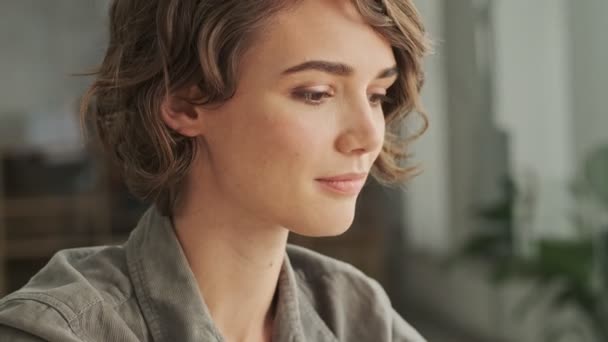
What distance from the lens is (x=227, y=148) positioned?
1174 millimetres

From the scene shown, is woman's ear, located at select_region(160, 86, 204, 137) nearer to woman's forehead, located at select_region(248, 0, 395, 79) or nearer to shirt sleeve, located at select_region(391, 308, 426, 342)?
woman's forehead, located at select_region(248, 0, 395, 79)

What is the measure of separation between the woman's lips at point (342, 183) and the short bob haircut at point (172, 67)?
0.17m

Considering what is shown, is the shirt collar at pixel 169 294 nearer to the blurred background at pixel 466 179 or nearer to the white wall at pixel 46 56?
the blurred background at pixel 466 179

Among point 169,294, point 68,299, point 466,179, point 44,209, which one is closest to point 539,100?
point 466,179

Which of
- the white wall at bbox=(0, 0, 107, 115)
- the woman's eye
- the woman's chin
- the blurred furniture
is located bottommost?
the blurred furniture

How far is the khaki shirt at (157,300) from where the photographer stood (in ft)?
3.43

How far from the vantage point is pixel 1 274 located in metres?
5.32

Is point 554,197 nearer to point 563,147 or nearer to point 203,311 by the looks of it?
point 563,147

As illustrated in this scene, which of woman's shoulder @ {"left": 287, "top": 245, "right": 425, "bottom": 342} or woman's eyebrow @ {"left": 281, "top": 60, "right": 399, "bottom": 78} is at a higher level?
woman's eyebrow @ {"left": 281, "top": 60, "right": 399, "bottom": 78}

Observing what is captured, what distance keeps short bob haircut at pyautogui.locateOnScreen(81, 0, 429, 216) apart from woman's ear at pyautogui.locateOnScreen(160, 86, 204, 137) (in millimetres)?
12

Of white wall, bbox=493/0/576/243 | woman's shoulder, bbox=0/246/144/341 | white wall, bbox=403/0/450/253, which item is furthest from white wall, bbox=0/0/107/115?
woman's shoulder, bbox=0/246/144/341

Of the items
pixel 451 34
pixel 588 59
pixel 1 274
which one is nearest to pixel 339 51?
pixel 588 59

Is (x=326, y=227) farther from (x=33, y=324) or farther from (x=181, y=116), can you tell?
(x=33, y=324)

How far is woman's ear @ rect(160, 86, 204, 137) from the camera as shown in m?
1.20
